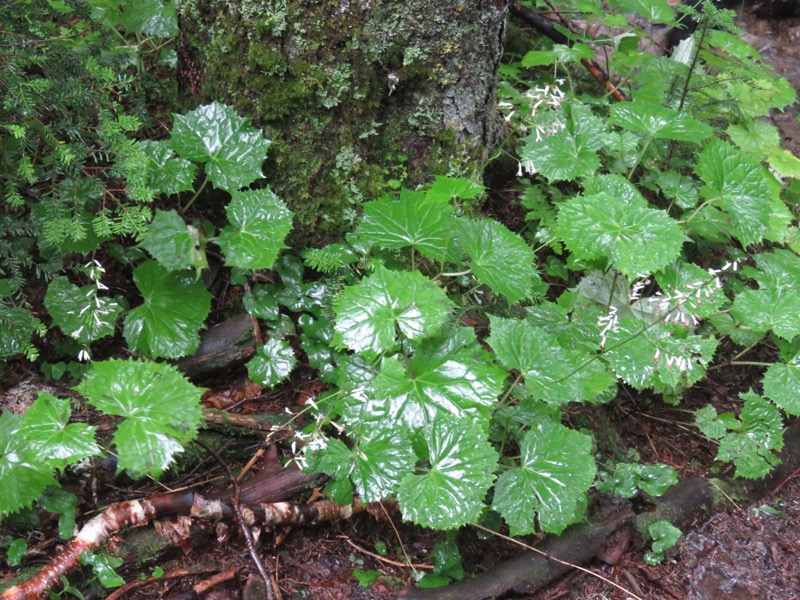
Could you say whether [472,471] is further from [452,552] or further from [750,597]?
[750,597]

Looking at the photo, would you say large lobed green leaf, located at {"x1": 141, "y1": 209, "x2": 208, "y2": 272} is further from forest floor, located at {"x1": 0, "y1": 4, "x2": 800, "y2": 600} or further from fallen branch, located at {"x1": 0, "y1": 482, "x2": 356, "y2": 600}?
fallen branch, located at {"x1": 0, "y1": 482, "x2": 356, "y2": 600}

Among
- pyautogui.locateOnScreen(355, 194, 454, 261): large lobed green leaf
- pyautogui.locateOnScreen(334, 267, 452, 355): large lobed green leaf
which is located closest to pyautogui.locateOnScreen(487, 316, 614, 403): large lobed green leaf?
pyautogui.locateOnScreen(334, 267, 452, 355): large lobed green leaf

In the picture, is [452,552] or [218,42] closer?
[452,552]

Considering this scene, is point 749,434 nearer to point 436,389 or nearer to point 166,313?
point 436,389

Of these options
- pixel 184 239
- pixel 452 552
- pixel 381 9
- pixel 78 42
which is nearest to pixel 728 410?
pixel 452 552

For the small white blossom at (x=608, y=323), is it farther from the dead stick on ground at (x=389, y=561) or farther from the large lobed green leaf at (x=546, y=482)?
the dead stick on ground at (x=389, y=561)

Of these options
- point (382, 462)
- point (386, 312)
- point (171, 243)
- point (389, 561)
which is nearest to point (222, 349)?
point (171, 243)

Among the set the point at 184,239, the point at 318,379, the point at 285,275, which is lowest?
the point at 318,379
